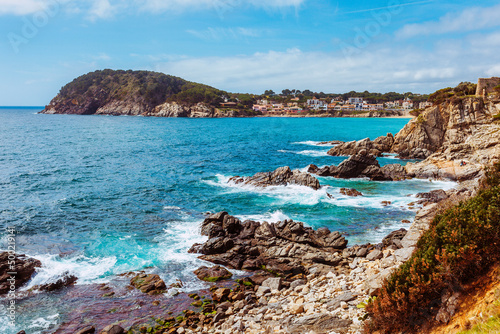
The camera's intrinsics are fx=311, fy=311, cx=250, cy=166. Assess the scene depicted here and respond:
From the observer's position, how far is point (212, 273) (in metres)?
18.5

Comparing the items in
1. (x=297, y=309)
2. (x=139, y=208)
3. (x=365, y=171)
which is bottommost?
(x=139, y=208)

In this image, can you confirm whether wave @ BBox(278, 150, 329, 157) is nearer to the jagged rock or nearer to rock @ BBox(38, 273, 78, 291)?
the jagged rock

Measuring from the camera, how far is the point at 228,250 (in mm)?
21438

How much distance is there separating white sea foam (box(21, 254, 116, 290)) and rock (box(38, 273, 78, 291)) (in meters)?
0.24

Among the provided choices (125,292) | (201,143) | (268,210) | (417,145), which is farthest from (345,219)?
(201,143)

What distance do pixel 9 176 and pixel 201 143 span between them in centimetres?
4647

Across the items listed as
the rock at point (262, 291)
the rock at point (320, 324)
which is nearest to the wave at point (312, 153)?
the rock at point (262, 291)

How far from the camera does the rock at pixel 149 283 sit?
17.1 m

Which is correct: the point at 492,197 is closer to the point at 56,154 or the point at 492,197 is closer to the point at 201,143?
the point at 56,154

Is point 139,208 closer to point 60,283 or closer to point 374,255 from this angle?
point 60,283

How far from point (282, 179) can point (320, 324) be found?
96.0 feet

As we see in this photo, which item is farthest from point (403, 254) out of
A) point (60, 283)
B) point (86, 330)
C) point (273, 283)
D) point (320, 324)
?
point (60, 283)

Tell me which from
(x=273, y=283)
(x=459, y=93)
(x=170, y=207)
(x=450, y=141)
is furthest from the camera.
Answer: (x=459, y=93)

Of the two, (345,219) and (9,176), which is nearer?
(345,219)
